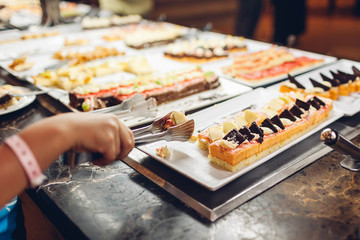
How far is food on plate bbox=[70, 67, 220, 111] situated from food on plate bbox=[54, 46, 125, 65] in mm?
933

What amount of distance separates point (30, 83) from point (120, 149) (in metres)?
1.91

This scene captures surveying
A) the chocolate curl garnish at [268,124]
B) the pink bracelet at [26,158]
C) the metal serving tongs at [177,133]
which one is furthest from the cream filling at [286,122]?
the pink bracelet at [26,158]

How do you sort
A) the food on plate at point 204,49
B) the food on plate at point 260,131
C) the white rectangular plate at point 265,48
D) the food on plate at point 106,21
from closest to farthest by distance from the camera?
the food on plate at point 260,131, the white rectangular plate at point 265,48, the food on plate at point 204,49, the food on plate at point 106,21

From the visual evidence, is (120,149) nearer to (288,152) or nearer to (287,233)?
(287,233)

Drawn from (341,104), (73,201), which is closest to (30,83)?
(73,201)

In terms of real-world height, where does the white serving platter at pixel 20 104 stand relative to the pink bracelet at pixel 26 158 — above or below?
below

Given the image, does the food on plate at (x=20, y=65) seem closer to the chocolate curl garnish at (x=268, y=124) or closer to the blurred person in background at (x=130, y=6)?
the chocolate curl garnish at (x=268, y=124)

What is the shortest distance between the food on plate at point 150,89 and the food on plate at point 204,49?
23.7 inches

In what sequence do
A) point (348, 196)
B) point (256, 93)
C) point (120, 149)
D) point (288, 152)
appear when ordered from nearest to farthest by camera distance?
point (120, 149)
point (348, 196)
point (288, 152)
point (256, 93)

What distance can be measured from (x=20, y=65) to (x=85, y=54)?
2.09 feet

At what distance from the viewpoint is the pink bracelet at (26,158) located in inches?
39.0

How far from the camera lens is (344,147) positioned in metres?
1.42

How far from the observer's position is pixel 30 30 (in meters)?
4.55

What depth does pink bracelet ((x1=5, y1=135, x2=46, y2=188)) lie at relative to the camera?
990 mm
